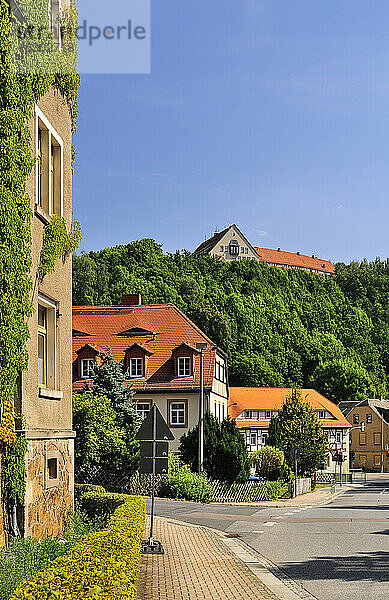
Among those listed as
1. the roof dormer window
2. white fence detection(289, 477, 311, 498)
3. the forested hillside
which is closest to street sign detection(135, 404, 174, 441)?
white fence detection(289, 477, 311, 498)

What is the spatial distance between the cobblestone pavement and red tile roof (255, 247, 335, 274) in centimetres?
14796

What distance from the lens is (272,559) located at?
1636 cm

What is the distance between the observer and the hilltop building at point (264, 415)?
76.8 m

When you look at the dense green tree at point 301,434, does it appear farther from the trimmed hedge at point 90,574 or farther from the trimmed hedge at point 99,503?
the trimmed hedge at point 90,574

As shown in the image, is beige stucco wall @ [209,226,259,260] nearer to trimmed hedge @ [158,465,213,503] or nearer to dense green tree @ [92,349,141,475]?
dense green tree @ [92,349,141,475]

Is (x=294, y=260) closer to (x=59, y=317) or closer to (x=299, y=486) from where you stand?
(x=299, y=486)

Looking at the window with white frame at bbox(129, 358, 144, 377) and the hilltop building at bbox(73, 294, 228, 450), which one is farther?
the window with white frame at bbox(129, 358, 144, 377)

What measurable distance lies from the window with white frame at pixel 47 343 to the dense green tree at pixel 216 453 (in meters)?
23.2

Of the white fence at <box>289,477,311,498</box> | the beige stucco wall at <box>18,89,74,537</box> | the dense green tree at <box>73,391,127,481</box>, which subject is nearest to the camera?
the beige stucco wall at <box>18,89,74,537</box>

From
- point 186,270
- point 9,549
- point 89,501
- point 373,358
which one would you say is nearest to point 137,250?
point 186,270

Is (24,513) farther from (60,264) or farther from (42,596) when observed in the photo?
(42,596)

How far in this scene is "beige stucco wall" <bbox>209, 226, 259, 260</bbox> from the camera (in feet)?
504

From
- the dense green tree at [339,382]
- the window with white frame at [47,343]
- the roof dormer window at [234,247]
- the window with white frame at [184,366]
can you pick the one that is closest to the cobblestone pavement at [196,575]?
the window with white frame at [47,343]

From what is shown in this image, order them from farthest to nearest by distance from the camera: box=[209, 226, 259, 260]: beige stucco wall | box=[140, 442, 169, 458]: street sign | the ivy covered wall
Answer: box=[209, 226, 259, 260]: beige stucco wall, box=[140, 442, 169, 458]: street sign, the ivy covered wall
